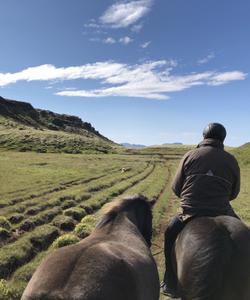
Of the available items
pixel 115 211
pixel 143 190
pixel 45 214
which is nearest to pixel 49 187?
pixel 143 190

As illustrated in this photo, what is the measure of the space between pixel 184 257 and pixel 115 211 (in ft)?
5.05

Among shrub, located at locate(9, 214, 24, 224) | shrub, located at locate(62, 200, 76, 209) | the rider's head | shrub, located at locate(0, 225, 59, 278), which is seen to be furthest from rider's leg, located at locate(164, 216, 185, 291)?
shrub, located at locate(62, 200, 76, 209)

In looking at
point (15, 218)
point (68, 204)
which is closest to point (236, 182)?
point (15, 218)

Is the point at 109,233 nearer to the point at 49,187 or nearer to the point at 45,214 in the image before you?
the point at 45,214

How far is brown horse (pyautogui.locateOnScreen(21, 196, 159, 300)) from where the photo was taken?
4938 millimetres

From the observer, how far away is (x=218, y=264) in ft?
19.0

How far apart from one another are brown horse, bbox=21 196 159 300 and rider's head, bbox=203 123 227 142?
6.97 feet

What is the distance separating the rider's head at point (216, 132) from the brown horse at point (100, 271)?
83.6 inches

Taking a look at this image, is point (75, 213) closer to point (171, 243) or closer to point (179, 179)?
point (179, 179)

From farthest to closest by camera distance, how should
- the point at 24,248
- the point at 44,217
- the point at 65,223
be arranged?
the point at 44,217 < the point at 65,223 < the point at 24,248

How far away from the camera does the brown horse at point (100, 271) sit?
4938 mm

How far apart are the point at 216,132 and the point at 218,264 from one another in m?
2.57

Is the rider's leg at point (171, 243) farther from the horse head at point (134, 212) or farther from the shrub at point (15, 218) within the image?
the shrub at point (15, 218)

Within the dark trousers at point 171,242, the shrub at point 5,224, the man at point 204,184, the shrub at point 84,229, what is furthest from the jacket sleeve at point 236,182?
the shrub at point 5,224
